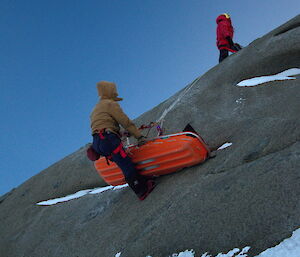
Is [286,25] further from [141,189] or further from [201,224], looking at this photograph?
[201,224]

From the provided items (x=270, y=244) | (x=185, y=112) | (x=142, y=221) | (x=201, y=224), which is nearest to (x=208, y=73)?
(x=185, y=112)

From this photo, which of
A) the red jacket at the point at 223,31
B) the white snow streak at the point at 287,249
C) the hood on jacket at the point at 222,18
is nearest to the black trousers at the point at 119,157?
the white snow streak at the point at 287,249

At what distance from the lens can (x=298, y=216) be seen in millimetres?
4090

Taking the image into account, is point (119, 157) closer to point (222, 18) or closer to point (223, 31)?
point (223, 31)

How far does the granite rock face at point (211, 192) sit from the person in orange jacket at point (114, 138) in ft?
1.65

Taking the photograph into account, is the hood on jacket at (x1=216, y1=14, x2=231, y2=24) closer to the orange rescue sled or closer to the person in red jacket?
the person in red jacket

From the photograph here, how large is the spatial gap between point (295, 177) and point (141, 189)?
13.8 ft

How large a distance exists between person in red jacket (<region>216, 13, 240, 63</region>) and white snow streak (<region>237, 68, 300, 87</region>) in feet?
13.3

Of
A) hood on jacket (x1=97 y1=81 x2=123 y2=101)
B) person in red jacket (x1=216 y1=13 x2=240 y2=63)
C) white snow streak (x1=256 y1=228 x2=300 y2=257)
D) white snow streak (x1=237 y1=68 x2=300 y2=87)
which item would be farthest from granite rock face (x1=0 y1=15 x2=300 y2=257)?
hood on jacket (x1=97 y1=81 x2=123 y2=101)

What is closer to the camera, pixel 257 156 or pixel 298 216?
pixel 298 216

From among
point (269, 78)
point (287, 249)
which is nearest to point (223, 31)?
point (269, 78)

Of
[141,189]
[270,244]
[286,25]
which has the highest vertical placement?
[286,25]

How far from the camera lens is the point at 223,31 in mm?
15328

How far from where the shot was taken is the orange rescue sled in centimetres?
761
